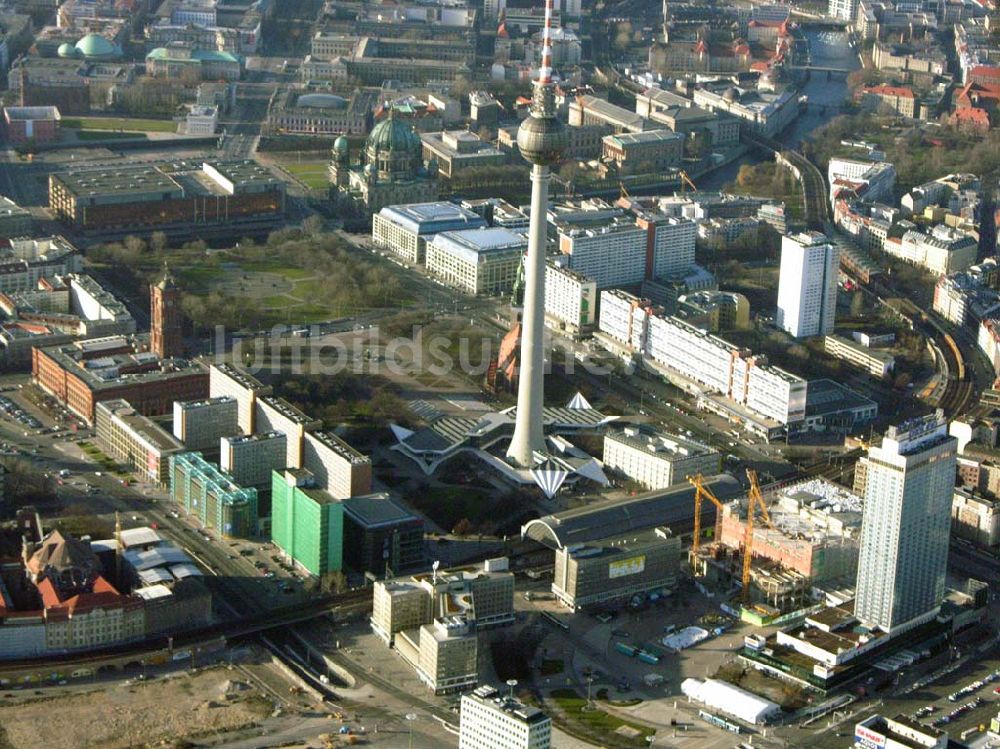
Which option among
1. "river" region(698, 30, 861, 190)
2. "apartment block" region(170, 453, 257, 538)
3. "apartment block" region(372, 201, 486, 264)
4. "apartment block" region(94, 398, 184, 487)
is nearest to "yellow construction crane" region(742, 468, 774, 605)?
"apartment block" region(170, 453, 257, 538)

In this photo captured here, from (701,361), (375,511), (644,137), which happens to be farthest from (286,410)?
(644,137)

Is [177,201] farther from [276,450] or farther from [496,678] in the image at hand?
[496,678]

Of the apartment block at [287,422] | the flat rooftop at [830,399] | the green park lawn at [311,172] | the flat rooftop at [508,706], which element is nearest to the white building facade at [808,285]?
the flat rooftop at [830,399]

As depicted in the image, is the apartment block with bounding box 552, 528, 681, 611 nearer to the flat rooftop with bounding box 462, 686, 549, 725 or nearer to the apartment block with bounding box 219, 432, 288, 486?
the flat rooftop with bounding box 462, 686, 549, 725

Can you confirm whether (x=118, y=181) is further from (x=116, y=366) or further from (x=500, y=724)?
(x=500, y=724)

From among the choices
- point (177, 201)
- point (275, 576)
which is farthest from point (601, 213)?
point (275, 576)
